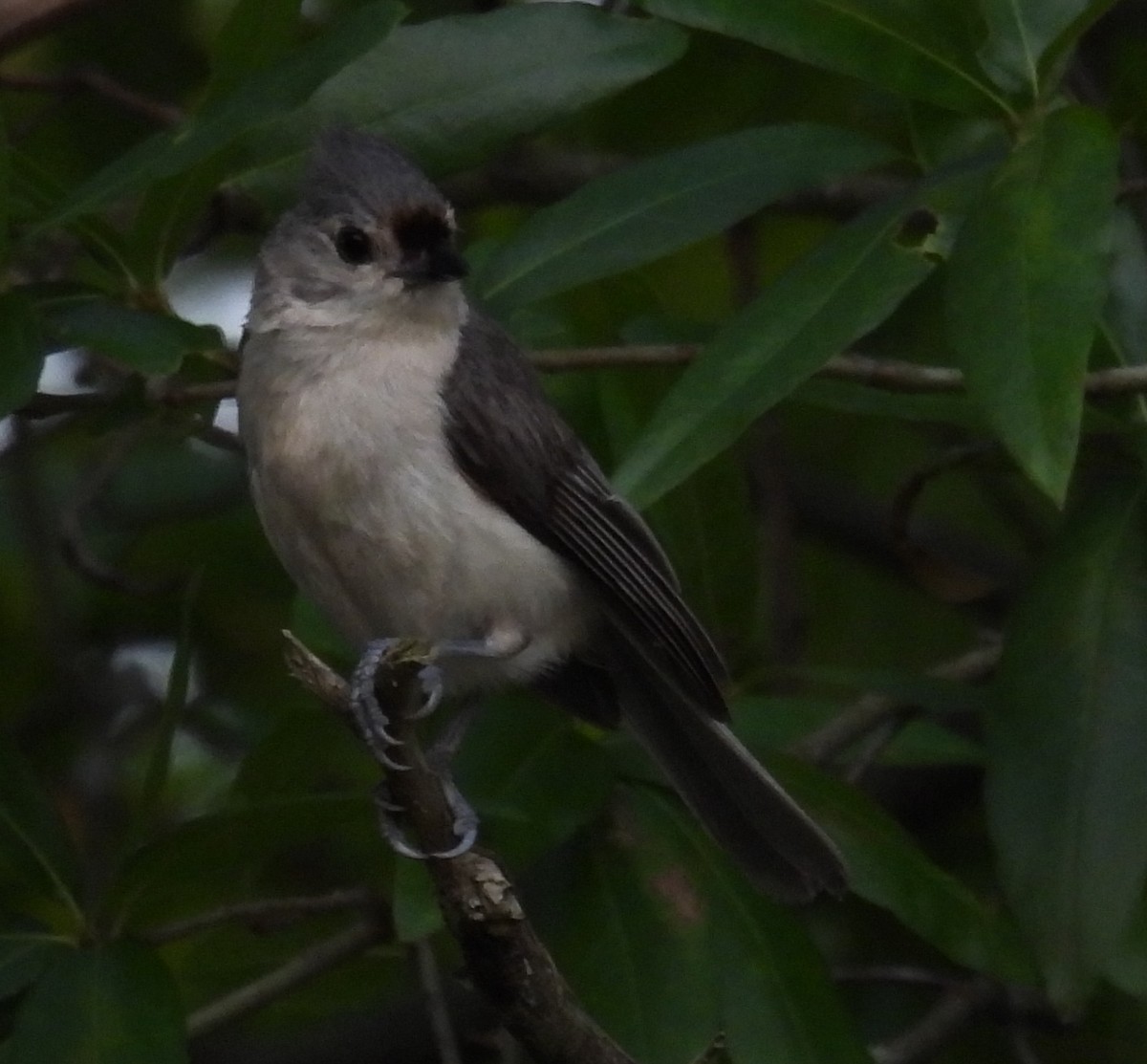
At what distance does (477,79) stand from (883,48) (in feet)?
1.75

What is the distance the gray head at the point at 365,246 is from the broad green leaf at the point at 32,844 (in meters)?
0.69

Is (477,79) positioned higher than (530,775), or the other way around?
(477,79)

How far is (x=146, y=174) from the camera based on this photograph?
2791 millimetres

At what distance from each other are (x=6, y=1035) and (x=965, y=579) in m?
1.67

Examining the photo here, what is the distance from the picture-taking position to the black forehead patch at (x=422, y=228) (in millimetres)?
3117

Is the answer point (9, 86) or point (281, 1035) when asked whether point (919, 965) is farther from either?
point (9, 86)

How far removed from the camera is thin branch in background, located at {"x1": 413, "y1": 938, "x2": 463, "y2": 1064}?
11.1 feet

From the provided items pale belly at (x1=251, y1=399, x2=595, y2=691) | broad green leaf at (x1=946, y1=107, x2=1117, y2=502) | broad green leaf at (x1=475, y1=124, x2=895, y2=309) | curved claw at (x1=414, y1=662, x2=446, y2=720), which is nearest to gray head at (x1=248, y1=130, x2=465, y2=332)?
broad green leaf at (x1=475, y1=124, x2=895, y2=309)

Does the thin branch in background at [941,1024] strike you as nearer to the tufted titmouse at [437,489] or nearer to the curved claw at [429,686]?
the tufted titmouse at [437,489]

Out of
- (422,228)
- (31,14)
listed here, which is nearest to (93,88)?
(31,14)

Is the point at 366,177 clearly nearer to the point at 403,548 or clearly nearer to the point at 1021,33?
the point at 403,548

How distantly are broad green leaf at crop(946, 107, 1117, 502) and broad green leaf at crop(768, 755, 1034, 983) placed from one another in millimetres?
932

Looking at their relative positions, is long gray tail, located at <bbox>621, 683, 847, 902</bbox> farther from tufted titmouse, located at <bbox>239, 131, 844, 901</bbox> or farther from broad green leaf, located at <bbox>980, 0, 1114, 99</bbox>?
broad green leaf, located at <bbox>980, 0, 1114, 99</bbox>

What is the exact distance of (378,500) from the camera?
3.01 metres
